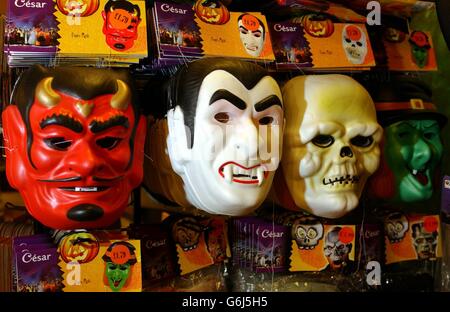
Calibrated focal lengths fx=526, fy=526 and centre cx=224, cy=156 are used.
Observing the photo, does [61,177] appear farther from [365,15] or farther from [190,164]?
[365,15]

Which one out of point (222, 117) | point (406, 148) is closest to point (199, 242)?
point (222, 117)

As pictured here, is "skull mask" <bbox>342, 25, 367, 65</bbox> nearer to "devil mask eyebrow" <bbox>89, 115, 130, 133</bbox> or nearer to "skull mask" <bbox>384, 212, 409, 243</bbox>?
"skull mask" <bbox>384, 212, 409, 243</bbox>

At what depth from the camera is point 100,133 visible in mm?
1004

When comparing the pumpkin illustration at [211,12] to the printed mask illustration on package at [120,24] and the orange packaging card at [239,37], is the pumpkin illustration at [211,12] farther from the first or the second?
the printed mask illustration on package at [120,24]

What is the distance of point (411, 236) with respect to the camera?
141 cm

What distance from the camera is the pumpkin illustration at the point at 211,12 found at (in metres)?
1.18

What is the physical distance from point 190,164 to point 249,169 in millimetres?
123

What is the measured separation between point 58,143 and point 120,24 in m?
0.28

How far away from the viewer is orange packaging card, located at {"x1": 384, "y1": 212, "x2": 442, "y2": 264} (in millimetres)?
1400

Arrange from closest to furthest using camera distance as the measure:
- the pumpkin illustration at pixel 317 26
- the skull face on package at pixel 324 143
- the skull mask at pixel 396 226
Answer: the skull face on package at pixel 324 143, the pumpkin illustration at pixel 317 26, the skull mask at pixel 396 226

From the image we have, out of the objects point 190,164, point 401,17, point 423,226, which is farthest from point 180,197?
point 401,17

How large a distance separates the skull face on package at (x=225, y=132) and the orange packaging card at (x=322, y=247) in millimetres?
241

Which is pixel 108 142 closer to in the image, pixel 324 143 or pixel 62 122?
pixel 62 122

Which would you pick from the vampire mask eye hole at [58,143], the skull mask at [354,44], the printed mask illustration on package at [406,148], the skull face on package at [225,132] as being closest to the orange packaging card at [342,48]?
the skull mask at [354,44]
